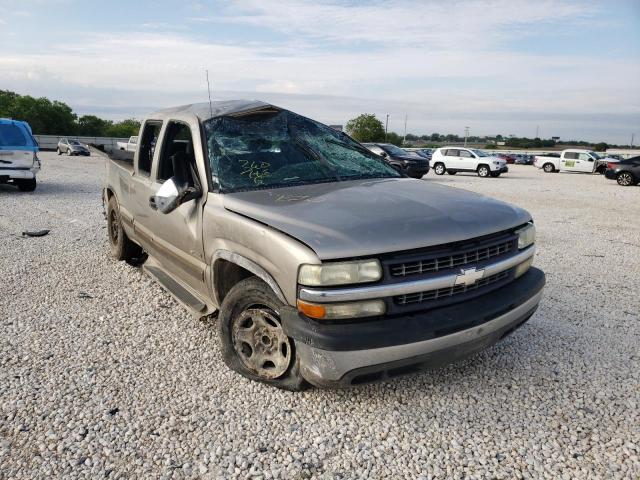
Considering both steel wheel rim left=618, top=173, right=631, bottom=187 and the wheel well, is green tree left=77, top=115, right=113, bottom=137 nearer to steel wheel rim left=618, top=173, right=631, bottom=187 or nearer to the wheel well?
steel wheel rim left=618, top=173, right=631, bottom=187

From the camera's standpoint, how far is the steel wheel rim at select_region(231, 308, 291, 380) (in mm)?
2852

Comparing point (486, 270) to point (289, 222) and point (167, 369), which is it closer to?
point (289, 222)

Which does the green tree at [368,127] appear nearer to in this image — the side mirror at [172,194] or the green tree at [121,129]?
the green tree at [121,129]

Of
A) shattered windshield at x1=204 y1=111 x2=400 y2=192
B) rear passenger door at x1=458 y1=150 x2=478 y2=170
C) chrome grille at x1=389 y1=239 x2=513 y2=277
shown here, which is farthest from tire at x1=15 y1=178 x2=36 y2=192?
rear passenger door at x1=458 y1=150 x2=478 y2=170

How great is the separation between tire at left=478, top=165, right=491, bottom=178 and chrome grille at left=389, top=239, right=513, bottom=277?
24255mm

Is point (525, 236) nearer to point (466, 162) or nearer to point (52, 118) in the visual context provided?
point (466, 162)

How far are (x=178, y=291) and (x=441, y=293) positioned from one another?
86.6 inches

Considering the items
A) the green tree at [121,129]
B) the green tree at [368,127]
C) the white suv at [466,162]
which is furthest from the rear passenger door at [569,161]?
the green tree at [121,129]

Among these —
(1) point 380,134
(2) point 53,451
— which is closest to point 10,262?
(2) point 53,451

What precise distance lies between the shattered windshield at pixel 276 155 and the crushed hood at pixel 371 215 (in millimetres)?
179

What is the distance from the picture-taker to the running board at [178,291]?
3559 mm

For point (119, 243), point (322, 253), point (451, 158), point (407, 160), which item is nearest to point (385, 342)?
point (322, 253)

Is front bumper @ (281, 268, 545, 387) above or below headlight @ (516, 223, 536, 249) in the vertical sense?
below

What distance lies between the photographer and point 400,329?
2.40m
